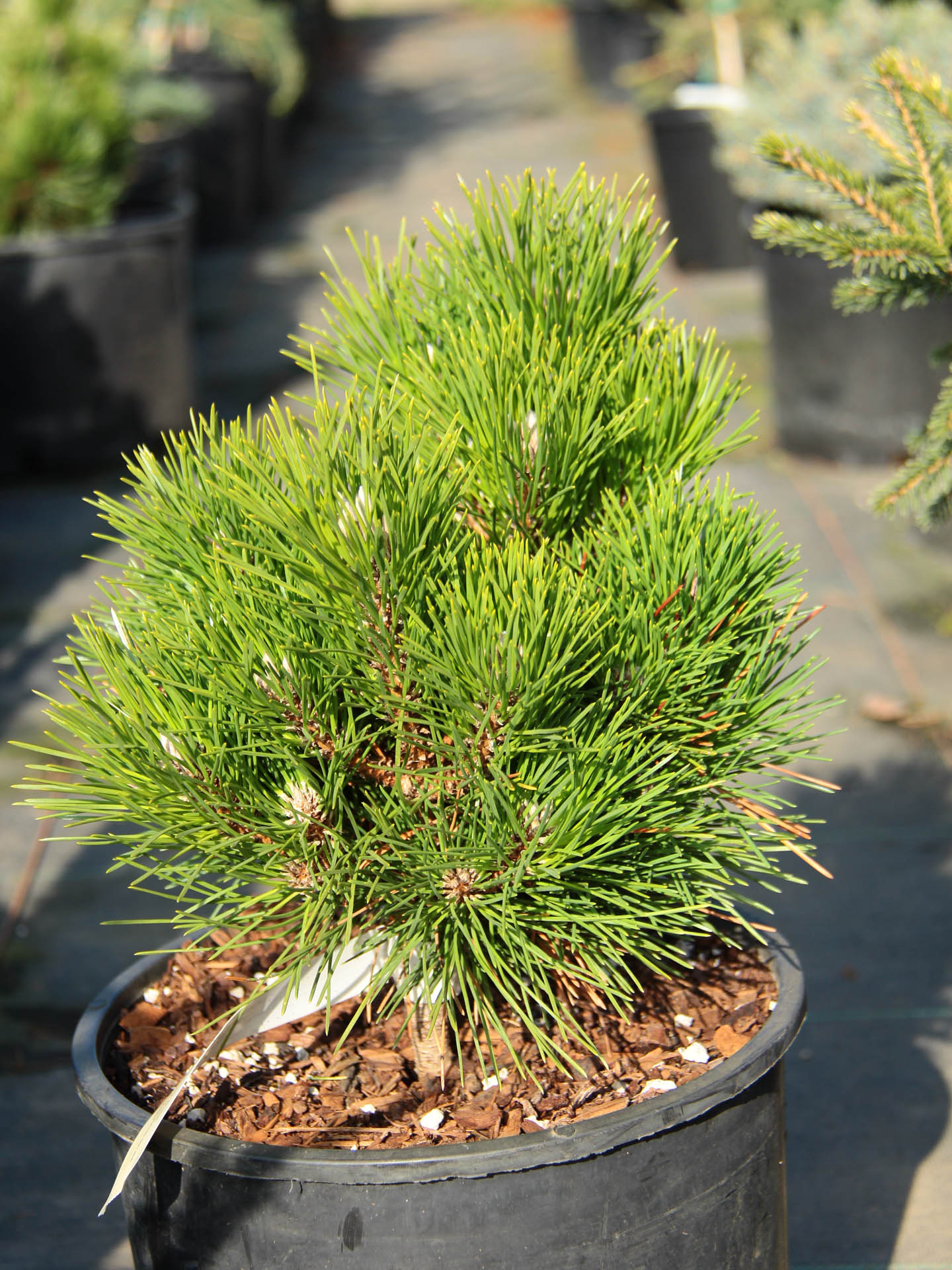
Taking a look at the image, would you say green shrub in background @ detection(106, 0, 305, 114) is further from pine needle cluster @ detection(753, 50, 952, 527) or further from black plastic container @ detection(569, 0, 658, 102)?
pine needle cluster @ detection(753, 50, 952, 527)

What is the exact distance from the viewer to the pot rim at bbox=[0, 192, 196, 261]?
5.63 metres

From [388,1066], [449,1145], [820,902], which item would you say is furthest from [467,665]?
[820,902]

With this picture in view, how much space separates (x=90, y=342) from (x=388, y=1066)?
4.71 metres

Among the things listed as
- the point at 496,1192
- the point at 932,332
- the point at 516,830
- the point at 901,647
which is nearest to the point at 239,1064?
the point at 496,1192

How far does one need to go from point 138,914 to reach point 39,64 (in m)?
4.47

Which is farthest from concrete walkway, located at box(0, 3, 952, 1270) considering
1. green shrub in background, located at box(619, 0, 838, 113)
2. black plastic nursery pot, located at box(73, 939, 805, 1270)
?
green shrub in background, located at box(619, 0, 838, 113)

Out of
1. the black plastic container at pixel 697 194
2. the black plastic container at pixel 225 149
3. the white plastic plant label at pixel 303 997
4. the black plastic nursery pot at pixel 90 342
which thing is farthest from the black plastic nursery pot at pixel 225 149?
the white plastic plant label at pixel 303 997

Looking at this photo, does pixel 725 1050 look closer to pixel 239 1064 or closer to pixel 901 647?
pixel 239 1064

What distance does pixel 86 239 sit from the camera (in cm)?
568

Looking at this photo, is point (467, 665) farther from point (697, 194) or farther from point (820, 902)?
point (697, 194)

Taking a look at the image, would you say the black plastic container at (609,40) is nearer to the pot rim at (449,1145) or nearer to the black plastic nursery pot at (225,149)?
the black plastic nursery pot at (225,149)

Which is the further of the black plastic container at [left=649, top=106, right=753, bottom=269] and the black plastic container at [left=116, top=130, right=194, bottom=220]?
the black plastic container at [left=649, top=106, right=753, bottom=269]

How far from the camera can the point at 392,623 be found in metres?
1.42

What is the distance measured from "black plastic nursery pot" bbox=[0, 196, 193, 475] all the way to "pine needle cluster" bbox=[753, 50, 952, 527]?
Result: 4.13 m
